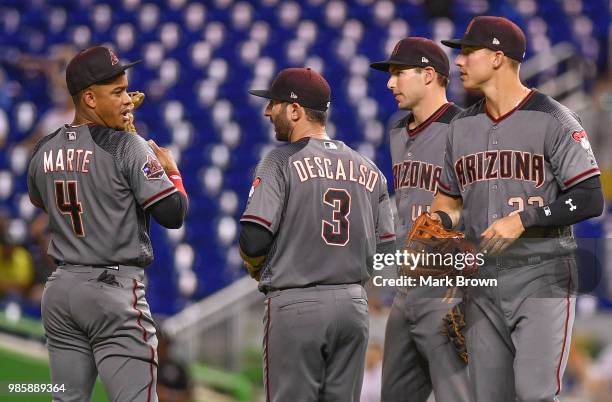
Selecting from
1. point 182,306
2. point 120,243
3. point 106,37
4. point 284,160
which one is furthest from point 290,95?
point 106,37

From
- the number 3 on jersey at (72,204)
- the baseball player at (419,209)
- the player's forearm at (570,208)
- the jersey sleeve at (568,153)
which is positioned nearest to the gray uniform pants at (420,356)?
the baseball player at (419,209)

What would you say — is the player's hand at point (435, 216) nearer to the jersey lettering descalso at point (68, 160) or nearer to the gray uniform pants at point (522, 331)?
the gray uniform pants at point (522, 331)

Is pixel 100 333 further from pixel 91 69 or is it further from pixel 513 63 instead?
pixel 513 63

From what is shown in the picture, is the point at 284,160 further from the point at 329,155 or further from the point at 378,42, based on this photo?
the point at 378,42

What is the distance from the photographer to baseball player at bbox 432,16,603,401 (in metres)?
3.60

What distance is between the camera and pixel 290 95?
4012 mm

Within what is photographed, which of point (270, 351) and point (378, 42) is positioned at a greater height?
point (378, 42)

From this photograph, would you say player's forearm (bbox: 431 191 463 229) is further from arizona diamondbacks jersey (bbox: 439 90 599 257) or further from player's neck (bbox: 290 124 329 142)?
player's neck (bbox: 290 124 329 142)

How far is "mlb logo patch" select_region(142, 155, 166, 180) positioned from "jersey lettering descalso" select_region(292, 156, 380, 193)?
484 millimetres

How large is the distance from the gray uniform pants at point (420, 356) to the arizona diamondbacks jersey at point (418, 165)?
0.94ft

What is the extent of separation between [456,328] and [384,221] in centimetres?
49

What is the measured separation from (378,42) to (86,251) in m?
6.92

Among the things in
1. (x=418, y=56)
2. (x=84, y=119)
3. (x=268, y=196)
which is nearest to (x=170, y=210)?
(x=268, y=196)

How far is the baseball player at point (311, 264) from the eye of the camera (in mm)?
3846
